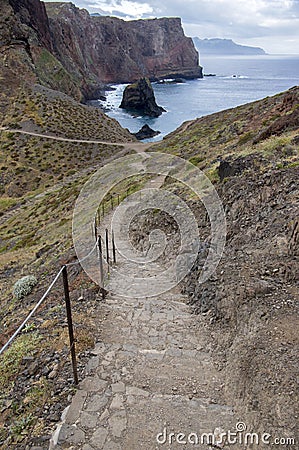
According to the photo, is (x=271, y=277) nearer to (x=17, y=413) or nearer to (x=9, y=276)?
(x=17, y=413)

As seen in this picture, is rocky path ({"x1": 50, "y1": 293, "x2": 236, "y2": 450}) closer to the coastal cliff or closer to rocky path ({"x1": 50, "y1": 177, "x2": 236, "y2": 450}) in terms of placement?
rocky path ({"x1": 50, "y1": 177, "x2": 236, "y2": 450})

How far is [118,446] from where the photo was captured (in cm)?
388

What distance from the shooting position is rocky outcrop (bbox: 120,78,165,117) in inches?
3372

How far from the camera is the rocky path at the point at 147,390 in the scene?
399cm

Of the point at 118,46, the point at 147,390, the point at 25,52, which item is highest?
the point at 118,46

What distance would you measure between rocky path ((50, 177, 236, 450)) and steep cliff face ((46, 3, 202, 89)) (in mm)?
108167

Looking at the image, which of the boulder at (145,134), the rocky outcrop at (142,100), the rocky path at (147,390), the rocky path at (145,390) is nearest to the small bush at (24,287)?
the rocky path at (147,390)

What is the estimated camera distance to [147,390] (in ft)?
15.3

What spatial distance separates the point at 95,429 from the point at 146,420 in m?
0.57

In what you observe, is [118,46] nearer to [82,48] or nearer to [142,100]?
[82,48]

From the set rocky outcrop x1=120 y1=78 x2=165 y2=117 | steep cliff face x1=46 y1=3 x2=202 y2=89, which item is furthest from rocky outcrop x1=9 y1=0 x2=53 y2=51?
rocky outcrop x1=120 y1=78 x2=165 y2=117

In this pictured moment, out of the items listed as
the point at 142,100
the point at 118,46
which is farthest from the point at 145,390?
the point at 118,46

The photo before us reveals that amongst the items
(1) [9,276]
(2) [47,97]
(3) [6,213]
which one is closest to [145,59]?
(2) [47,97]

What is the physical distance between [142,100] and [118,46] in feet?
275
